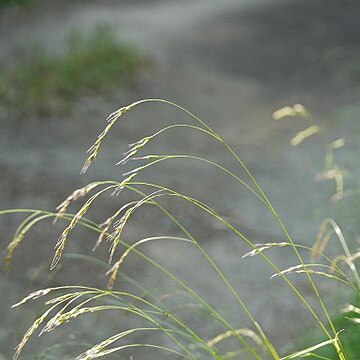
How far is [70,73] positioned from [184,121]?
3.25ft

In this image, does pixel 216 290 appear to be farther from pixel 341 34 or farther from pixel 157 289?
pixel 341 34

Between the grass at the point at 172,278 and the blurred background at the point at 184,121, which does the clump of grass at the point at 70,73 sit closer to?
the blurred background at the point at 184,121

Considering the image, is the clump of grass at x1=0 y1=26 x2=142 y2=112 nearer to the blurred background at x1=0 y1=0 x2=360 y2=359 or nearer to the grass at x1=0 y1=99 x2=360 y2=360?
the blurred background at x1=0 y1=0 x2=360 y2=359

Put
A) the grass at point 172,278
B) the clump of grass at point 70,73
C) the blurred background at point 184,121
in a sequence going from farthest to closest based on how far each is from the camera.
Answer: the clump of grass at point 70,73 → the blurred background at point 184,121 → the grass at point 172,278

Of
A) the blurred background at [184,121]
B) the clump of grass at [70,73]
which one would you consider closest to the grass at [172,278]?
the blurred background at [184,121]

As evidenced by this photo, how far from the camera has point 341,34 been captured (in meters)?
8.35

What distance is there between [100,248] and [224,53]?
3902 millimetres

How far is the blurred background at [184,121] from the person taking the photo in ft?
12.7

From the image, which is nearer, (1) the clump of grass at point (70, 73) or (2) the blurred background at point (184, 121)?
(2) the blurred background at point (184, 121)

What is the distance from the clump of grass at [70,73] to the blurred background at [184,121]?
0.01m

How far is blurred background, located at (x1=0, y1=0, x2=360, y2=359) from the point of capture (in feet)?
12.7

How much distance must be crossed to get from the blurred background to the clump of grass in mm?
14

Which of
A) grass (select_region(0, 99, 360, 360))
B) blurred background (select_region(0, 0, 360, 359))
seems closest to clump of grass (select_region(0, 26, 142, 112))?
blurred background (select_region(0, 0, 360, 359))

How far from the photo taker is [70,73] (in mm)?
6578
